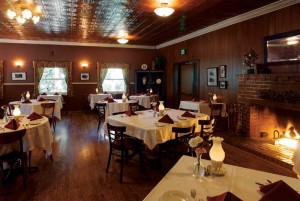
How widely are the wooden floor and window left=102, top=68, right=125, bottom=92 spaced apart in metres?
5.83

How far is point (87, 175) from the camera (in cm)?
379

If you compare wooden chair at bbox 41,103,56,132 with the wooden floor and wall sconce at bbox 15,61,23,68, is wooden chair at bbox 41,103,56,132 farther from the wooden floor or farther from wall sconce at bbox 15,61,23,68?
wall sconce at bbox 15,61,23,68

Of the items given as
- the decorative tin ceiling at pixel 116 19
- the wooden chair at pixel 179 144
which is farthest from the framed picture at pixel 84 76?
the wooden chair at pixel 179 144

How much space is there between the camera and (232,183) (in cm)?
170

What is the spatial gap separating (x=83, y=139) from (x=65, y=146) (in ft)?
2.14

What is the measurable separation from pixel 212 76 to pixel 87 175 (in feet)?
17.1

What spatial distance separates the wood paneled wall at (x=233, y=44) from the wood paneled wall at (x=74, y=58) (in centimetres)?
281

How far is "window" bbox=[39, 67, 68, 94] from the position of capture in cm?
1037

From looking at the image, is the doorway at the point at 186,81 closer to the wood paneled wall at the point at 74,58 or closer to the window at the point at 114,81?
the wood paneled wall at the point at 74,58

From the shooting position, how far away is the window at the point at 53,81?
10.4 m

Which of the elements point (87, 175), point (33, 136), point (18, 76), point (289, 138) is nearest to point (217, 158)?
point (87, 175)

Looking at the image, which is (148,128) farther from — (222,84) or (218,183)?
(222,84)

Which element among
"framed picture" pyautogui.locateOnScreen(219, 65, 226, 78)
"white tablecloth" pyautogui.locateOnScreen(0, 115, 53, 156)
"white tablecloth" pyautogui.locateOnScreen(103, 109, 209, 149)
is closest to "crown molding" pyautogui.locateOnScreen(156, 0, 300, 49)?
"framed picture" pyautogui.locateOnScreen(219, 65, 226, 78)

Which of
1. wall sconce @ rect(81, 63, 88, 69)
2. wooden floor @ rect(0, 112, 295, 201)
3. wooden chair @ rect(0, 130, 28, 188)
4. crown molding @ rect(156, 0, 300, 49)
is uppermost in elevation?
crown molding @ rect(156, 0, 300, 49)
